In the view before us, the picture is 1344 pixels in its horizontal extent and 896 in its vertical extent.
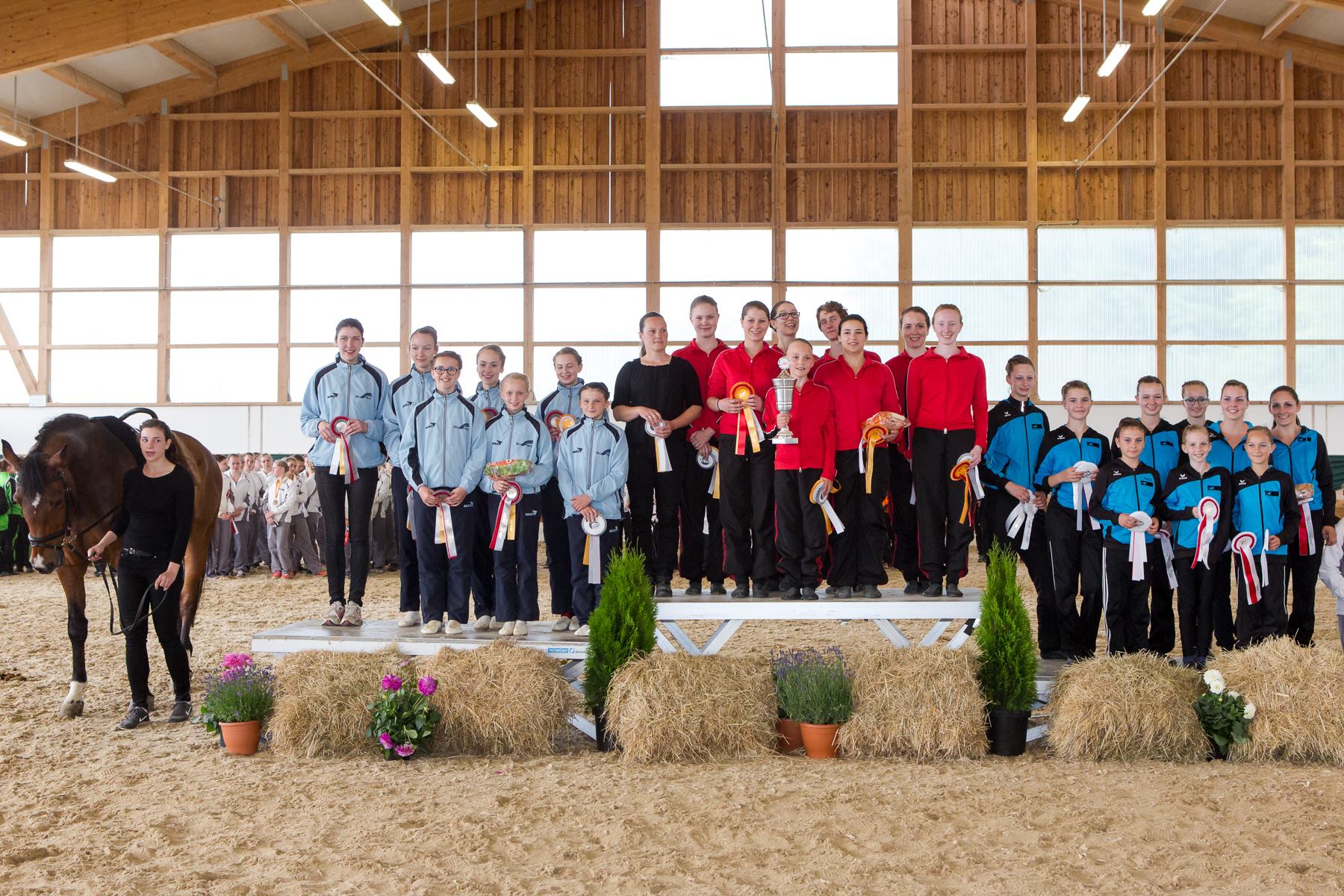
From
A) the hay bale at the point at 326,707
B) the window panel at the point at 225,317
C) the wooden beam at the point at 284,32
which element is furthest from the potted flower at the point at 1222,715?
the wooden beam at the point at 284,32

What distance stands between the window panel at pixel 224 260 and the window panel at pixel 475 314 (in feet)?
8.50

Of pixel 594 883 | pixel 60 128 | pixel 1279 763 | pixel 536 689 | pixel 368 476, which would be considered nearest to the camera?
pixel 594 883

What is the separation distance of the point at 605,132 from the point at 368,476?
13.0 metres

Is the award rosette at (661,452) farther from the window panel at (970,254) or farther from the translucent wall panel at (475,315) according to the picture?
the window panel at (970,254)

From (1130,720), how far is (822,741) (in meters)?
1.29

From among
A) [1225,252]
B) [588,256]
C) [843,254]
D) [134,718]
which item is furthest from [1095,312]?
[134,718]

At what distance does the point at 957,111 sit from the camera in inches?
677

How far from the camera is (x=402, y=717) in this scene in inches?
185

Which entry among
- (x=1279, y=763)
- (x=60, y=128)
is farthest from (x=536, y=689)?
(x=60, y=128)

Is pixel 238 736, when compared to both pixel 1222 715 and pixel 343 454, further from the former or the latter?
pixel 1222 715

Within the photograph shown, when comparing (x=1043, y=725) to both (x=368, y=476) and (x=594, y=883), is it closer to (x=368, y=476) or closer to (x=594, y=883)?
(x=594, y=883)

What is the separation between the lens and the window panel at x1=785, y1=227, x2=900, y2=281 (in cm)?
1705

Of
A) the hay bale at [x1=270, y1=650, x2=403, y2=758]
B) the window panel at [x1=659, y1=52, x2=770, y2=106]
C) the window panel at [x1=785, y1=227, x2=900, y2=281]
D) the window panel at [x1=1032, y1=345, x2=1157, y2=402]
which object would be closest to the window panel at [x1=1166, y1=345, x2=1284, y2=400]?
the window panel at [x1=1032, y1=345, x2=1157, y2=402]

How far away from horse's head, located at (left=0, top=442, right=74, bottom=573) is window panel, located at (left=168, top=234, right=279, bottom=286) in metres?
13.1
